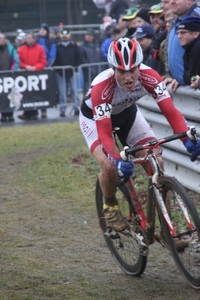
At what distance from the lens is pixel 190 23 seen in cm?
799

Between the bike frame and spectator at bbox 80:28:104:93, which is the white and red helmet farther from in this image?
spectator at bbox 80:28:104:93

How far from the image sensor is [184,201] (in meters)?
5.38

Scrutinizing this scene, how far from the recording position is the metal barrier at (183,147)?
28.7ft

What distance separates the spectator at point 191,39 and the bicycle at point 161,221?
2282 mm

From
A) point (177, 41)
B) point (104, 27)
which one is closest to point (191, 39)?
point (177, 41)

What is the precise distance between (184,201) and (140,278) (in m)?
1.17

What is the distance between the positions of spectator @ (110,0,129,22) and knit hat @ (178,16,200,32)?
555 inches

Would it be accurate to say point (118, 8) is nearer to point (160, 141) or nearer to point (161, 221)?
point (160, 141)

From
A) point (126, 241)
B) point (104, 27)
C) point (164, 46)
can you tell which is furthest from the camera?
point (104, 27)

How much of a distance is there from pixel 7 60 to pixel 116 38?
326 centimetres

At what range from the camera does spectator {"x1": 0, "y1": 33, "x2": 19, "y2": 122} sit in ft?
60.7

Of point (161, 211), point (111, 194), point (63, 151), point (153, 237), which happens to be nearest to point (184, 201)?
point (161, 211)

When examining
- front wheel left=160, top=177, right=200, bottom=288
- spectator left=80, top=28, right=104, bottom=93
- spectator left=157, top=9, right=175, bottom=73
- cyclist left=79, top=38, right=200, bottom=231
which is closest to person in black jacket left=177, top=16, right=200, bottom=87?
spectator left=157, top=9, right=175, bottom=73

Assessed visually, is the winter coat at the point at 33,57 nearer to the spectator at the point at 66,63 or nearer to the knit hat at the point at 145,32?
the spectator at the point at 66,63
